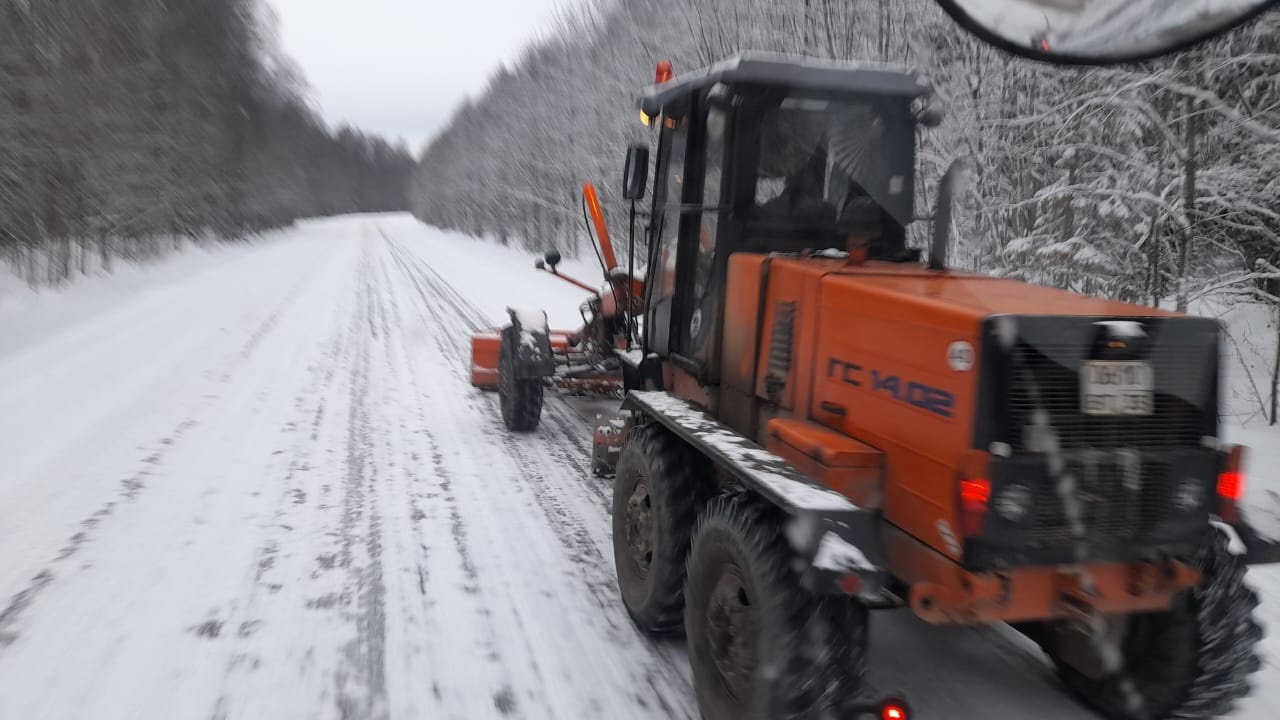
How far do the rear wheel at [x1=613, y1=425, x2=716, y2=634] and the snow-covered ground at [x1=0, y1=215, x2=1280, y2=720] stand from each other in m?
0.22

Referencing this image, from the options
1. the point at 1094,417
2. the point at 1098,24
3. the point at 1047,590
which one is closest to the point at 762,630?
the point at 1047,590

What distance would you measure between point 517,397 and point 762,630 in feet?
17.4

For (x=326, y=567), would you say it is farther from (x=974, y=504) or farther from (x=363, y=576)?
(x=974, y=504)

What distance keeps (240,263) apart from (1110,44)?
3086 cm

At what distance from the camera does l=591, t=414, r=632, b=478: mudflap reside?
582 cm

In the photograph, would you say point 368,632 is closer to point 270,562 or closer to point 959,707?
point 270,562

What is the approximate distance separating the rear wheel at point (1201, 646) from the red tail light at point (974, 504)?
95 cm

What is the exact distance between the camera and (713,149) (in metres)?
4.27

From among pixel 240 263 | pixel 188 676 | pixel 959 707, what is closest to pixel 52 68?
pixel 240 263

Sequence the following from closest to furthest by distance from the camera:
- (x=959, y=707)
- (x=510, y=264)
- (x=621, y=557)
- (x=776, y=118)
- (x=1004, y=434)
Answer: (x=1004, y=434) < (x=959, y=707) < (x=776, y=118) < (x=621, y=557) < (x=510, y=264)

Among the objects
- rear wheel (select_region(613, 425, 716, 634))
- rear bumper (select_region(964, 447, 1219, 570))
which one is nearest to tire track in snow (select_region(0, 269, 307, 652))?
rear wheel (select_region(613, 425, 716, 634))

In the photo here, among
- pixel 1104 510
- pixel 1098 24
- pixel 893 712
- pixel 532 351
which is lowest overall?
pixel 893 712

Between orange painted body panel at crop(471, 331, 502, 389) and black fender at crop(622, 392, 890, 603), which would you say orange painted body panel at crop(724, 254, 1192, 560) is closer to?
black fender at crop(622, 392, 890, 603)

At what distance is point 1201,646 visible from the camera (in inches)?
118
